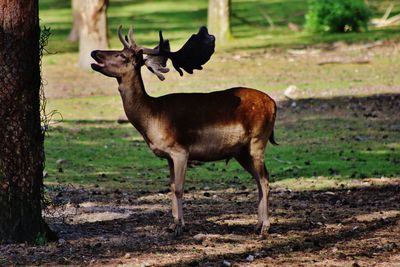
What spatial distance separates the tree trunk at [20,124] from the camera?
31.5ft

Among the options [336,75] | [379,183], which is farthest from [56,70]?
[379,183]

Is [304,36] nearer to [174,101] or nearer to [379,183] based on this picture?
[379,183]

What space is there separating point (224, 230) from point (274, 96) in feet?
39.5

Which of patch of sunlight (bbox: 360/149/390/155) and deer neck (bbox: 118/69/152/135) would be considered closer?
deer neck (bbox: 118/69/152/135)

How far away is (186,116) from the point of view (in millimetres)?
10477

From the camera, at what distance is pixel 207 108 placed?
1055cm

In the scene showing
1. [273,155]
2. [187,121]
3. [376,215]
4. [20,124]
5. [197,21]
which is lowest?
[197,21]

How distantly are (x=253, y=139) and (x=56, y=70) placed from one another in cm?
1805

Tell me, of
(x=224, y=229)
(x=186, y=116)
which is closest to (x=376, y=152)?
(x=224, y=229)

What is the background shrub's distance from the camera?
32.0 metres

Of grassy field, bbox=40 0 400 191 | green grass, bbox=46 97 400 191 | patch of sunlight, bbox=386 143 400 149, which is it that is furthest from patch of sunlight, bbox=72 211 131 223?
patch of sunlight, bbox=386 143 400 149

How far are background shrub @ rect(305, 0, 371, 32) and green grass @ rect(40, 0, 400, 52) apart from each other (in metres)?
0.43

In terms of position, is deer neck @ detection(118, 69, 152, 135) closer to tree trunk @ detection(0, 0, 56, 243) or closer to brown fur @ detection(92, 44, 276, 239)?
brown fur @ detection(92, 44, 276, 239)

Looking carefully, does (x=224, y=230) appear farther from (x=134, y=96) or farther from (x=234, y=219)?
(x=134, y=96)
